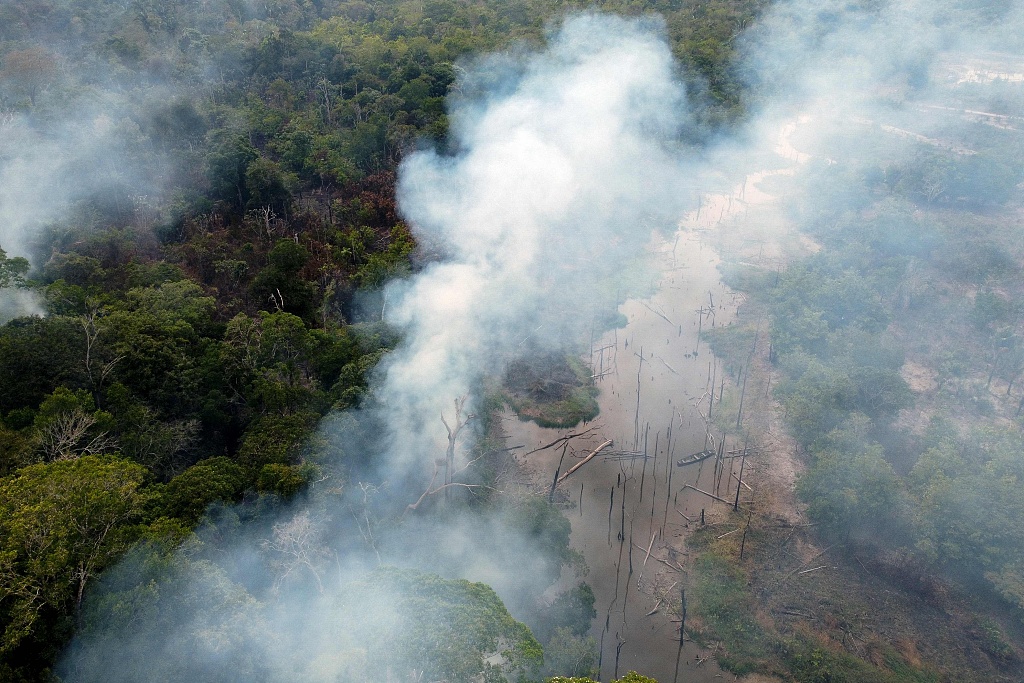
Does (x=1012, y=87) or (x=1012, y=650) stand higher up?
(x=1012, y=87)

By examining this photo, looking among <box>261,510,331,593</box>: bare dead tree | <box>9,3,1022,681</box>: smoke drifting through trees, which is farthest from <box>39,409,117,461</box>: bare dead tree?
<box>261,510,331,593</box>: bare dead tree

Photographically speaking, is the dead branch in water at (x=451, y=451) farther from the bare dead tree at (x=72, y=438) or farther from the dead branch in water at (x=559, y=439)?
the bare dead tree at (x=72, y=438)

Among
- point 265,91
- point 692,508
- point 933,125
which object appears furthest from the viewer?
point 265,91

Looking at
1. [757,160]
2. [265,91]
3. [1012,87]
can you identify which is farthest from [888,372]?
[265,91]

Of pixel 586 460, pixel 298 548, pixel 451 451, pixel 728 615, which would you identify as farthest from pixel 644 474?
pixel 298 548

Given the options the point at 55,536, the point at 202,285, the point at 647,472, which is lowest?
the point at 647,472

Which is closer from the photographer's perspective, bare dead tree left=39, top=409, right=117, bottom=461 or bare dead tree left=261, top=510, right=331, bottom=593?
bare dead tree left=261, top=510, right=331, bottom=593

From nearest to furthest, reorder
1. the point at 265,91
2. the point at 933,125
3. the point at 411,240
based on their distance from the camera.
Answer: the point at 411,240 < the point at 933,125 < the point at 265,91

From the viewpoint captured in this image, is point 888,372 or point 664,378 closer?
point 888,372

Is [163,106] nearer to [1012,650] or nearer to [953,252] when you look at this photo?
[953,252]

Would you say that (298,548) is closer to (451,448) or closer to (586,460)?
(451,448)

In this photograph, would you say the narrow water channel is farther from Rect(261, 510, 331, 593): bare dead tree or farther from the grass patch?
Rect(261, 510, 331, 593): bare dead tree
